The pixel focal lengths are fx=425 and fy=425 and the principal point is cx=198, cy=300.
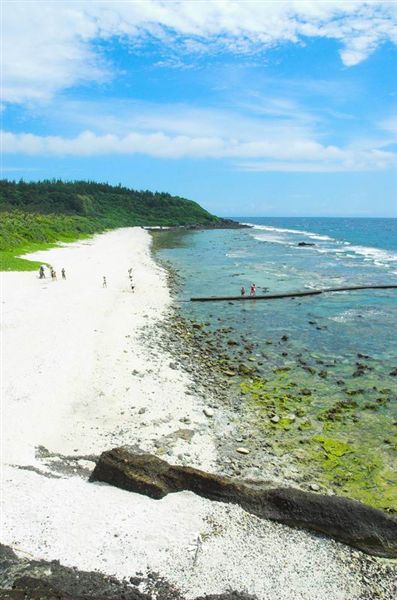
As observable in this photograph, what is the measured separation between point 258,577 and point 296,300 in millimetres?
30331

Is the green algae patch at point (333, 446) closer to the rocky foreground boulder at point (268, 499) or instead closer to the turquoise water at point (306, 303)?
the rocky foreground boulder at point (268, 499)

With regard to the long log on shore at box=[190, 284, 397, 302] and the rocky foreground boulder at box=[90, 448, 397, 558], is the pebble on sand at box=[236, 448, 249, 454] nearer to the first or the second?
the rocky foreground boulder at box=[90, 448, 397, 558]

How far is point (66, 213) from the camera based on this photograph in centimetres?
12531

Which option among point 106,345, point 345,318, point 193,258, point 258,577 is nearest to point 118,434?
point 258,577

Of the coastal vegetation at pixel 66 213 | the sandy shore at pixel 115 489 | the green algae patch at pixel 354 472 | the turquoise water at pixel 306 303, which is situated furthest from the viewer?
the coastal vegetation at pixel 66 213

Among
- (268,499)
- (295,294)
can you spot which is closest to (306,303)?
(295,294)

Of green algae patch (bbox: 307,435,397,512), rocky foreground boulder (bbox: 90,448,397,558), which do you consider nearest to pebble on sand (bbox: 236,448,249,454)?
green algae patch (bbox: 307,435,397,512)

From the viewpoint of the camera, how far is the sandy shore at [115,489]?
9086mm

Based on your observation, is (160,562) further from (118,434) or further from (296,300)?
(296,300)

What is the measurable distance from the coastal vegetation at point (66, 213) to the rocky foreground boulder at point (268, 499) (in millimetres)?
35448

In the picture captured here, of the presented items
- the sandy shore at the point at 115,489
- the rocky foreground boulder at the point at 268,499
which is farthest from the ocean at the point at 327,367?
the sandy shore at the point at 115,489

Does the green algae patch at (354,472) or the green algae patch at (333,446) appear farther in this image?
the green algae patch at (333,446)

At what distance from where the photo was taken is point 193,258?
6800 centimetres

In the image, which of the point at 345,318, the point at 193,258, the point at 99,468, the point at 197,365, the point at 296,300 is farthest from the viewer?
the point at 193,258
